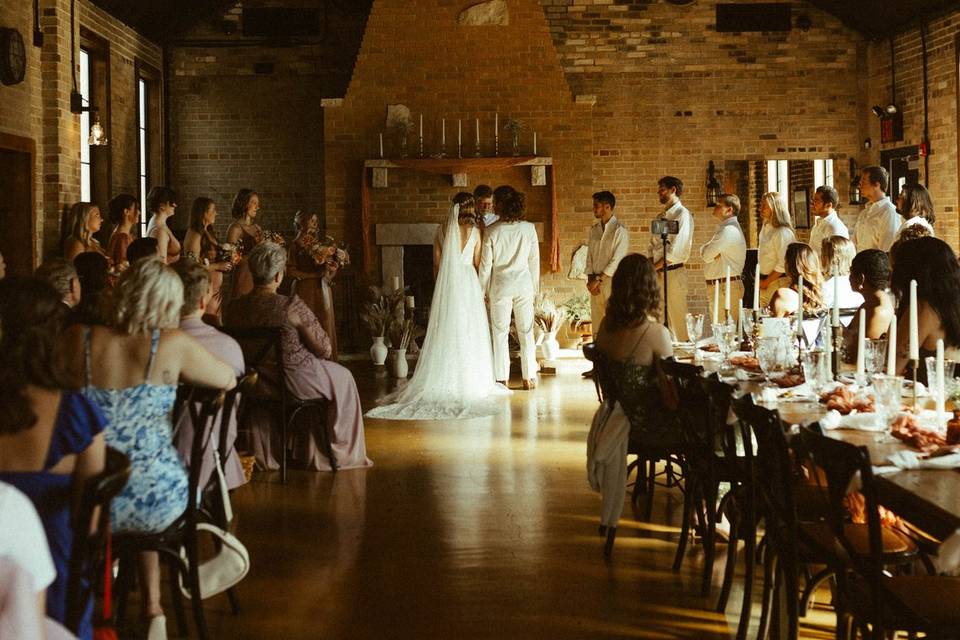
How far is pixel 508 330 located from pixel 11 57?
4.56m

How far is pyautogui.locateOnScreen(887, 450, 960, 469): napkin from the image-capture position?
278 cm

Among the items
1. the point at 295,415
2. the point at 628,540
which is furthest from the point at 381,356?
the point at 628,540

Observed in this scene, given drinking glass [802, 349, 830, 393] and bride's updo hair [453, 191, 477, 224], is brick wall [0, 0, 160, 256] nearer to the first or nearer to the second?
bride's updo hair [453, 191, 477, 224]

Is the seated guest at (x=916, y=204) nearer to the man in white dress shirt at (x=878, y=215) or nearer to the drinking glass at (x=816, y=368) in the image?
the man in white dress shirt at (x=878, y=215)

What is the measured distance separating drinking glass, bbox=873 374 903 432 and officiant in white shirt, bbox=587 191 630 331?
6106 mm

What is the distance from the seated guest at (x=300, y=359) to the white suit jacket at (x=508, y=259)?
124 inches

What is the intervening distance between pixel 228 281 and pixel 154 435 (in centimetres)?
1029

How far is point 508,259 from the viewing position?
9.21 meters

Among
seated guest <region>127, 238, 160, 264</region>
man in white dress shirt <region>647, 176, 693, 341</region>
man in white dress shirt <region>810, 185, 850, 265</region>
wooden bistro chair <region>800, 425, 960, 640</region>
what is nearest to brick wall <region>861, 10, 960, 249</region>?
man in white dress shirt <region>810, 185, 850, 265</region>

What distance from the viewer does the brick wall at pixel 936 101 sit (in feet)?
35.6

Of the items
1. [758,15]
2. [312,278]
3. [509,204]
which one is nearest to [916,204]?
[509,204]

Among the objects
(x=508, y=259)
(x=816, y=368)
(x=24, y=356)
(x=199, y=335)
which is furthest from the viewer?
(x=508, y=259)

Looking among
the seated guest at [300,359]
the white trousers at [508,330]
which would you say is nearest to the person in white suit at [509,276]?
the white trousers at [508,330]

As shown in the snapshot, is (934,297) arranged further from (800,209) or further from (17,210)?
(800,209)
